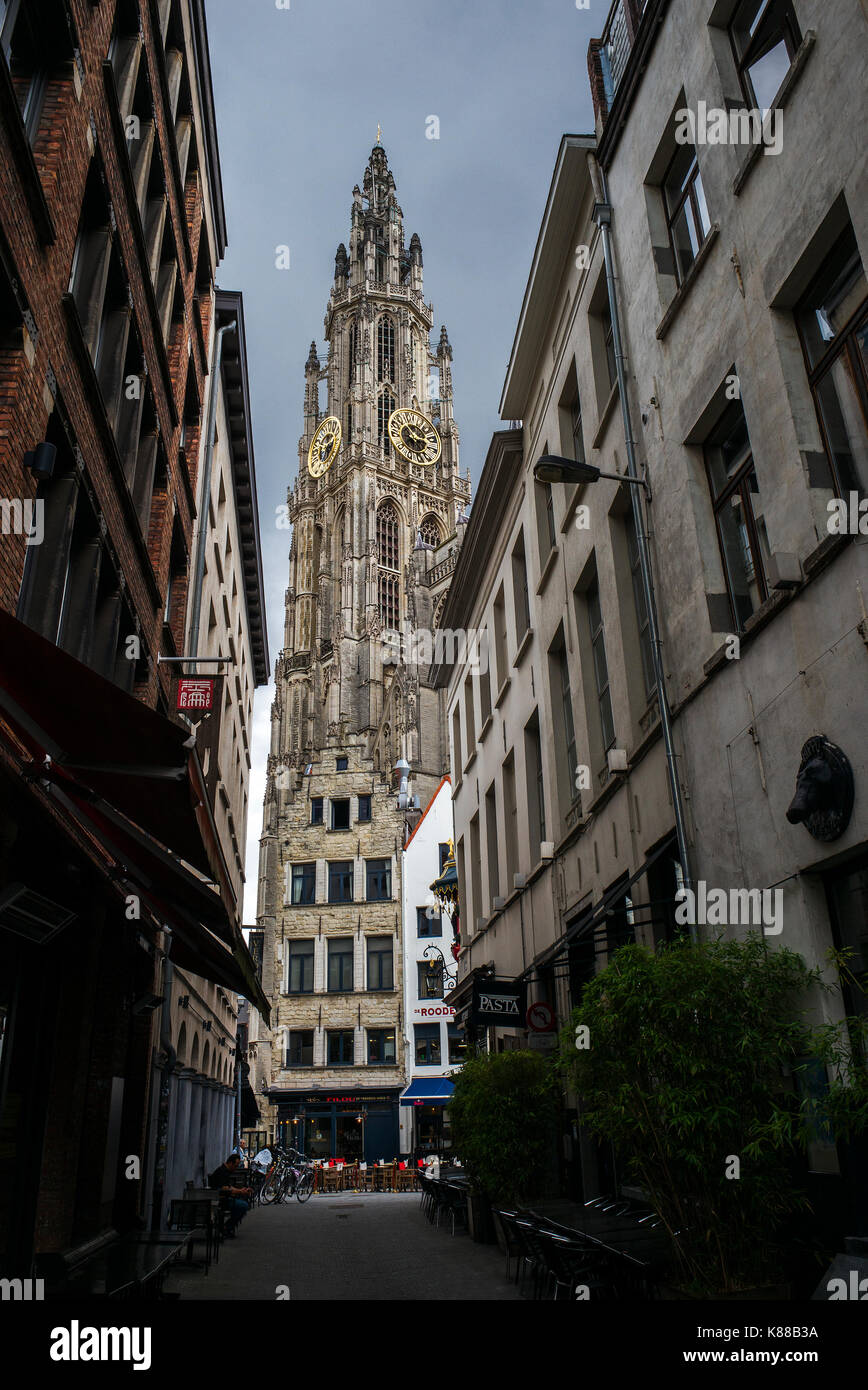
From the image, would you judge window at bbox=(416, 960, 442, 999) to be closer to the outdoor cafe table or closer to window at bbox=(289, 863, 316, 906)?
window at bbox=(289, 863, 316, 906)

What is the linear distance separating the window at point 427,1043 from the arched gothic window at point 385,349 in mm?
82298

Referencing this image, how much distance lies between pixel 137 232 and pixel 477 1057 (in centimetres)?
1180

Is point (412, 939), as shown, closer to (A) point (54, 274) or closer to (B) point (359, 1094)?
(B) point (359, 1094)

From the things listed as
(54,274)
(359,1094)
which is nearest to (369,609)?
(359,1094)

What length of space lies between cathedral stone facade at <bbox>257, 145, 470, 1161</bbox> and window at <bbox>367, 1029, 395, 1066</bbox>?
6cm

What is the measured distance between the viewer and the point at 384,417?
→ 103500 millimetres

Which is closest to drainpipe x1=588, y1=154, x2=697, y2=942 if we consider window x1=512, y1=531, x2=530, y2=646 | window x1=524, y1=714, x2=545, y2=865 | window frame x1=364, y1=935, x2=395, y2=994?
window x1=524, y1=714, x2=545, y2=865

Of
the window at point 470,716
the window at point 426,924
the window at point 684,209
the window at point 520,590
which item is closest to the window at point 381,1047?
the window at point 426,924

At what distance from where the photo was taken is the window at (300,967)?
39.9 meters

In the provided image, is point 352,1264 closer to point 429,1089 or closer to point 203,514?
point 203,514

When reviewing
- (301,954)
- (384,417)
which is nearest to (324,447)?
(384,417)

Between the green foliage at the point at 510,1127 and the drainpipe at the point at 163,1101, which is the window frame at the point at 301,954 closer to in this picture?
the drainpipe at the point at 163,1101

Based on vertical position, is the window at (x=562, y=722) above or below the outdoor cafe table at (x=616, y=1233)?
above

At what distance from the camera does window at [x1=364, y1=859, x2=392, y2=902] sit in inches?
1615
